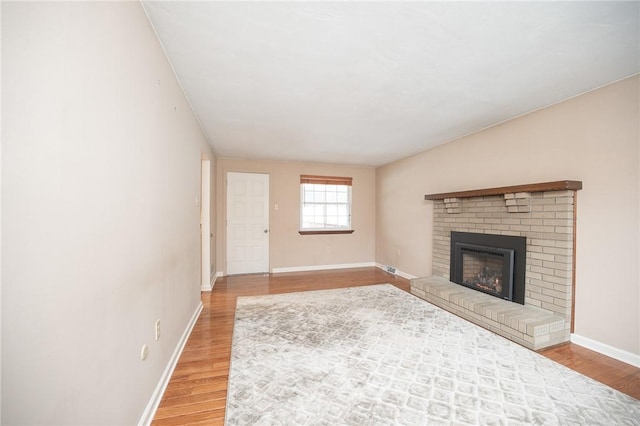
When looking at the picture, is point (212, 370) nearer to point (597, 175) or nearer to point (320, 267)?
point (597, 175)

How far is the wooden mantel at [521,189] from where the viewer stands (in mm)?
2488

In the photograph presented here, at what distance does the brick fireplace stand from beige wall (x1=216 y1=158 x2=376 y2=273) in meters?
Answer: 2.73

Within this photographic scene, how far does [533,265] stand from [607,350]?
88cm

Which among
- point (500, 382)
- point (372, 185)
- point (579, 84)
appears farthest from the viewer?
point (372, 185)

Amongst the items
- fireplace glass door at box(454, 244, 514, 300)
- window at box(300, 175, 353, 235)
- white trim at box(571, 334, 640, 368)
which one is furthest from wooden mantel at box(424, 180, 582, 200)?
window at box(300, 175, 353, 235)

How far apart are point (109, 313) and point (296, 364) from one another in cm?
150

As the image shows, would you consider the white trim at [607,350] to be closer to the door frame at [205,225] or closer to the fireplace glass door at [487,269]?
the fireplace glass door at [487,269]

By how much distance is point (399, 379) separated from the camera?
6.49 ft

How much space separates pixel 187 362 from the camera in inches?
88.0

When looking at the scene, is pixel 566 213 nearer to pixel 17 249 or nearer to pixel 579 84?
pixel 579 84

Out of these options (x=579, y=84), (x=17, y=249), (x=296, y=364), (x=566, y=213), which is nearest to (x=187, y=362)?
(x=296, y=364)

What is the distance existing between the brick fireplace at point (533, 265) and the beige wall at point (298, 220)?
2732 mm

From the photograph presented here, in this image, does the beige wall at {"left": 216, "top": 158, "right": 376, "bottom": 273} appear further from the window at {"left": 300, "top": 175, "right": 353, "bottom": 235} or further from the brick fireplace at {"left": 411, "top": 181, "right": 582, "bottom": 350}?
the brick fireplace at {"left": 411, "top": 181, "right": 582, "bottom": 350}

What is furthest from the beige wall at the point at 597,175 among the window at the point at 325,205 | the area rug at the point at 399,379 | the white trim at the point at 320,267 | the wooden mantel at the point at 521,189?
the white trim at the point at 320,267
